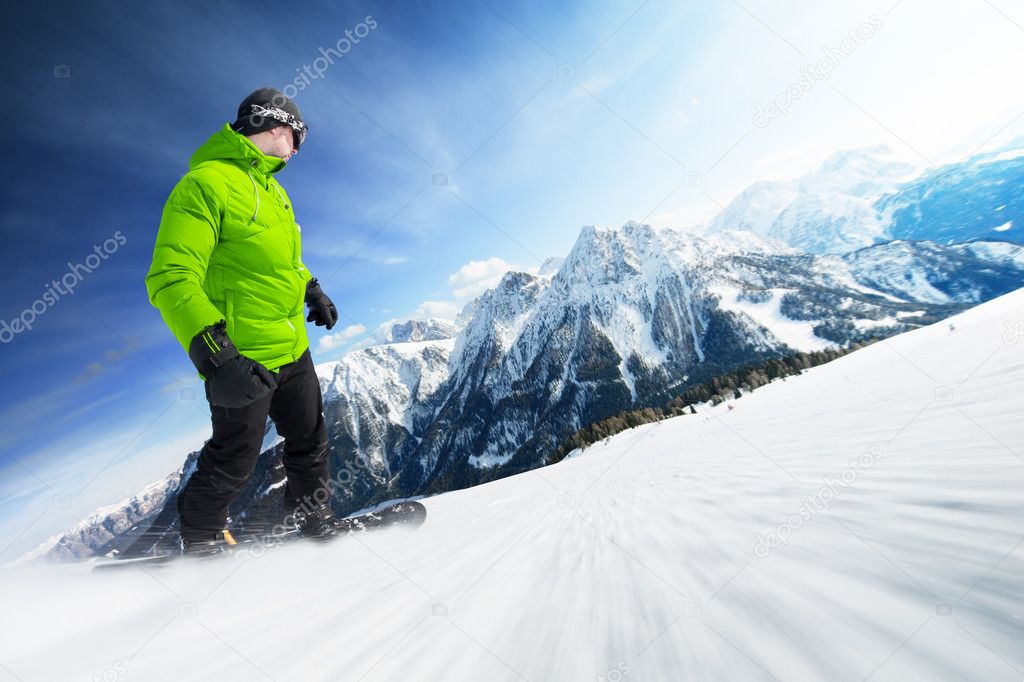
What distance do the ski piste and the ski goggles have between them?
341cm

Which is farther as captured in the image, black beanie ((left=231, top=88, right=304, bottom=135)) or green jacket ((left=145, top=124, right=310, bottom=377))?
black beanie ((left=231, top=88, right=304, bottom=135))

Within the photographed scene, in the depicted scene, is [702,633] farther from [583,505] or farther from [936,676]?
[583,505]

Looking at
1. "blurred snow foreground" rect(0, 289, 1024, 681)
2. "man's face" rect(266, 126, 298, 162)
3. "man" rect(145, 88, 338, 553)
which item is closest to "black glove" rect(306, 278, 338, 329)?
"man" rect(145, 88, 338, 553)

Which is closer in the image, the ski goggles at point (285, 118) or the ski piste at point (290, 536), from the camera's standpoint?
the ski piste at point (290, 536)

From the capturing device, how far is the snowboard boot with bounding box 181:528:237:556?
9.22ft

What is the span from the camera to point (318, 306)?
4.41 metres

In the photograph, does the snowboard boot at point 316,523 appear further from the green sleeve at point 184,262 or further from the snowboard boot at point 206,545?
the green sleeve at point 184,262

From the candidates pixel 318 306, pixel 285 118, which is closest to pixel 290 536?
pixel 318 306

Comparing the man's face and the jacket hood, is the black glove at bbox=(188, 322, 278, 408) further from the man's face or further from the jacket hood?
the man's face

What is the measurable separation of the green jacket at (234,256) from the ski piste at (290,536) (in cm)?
135

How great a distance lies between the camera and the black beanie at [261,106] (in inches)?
136

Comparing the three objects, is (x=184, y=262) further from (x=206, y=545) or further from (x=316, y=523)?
(x=316, y=523)

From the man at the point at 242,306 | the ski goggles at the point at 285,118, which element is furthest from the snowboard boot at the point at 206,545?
the ski goggles at the point at 285,118

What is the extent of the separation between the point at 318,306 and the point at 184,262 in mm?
1872
